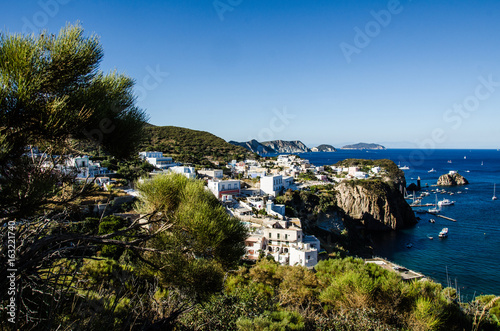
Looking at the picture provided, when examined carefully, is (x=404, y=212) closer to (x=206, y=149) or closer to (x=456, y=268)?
(x=456, y=268)

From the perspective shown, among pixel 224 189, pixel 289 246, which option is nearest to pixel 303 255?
pixel 289 246

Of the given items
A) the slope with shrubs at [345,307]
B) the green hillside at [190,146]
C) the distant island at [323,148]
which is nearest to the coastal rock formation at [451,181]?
the green hillside at [190,146]

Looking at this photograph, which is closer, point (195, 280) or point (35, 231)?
A: point (35, 231)

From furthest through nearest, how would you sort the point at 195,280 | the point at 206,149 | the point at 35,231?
the point at 206,149 → the point at 195,280 → the point at 35,231

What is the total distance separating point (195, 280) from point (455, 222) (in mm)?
27994

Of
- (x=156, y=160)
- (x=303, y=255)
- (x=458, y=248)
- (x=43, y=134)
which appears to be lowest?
(x=458, y=248)

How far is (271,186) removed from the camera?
83.6 ft

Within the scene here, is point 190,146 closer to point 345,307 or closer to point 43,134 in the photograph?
point 345,307

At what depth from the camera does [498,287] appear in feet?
42.2

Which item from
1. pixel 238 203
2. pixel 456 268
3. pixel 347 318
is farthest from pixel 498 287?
pixel 238 203

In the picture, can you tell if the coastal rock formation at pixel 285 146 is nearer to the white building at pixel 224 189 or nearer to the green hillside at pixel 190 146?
the green hillside at pixel 190 146

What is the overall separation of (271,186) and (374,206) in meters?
10.4

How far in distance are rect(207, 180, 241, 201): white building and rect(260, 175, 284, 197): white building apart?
2743 millimetres

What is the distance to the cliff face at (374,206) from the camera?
26.5 m
